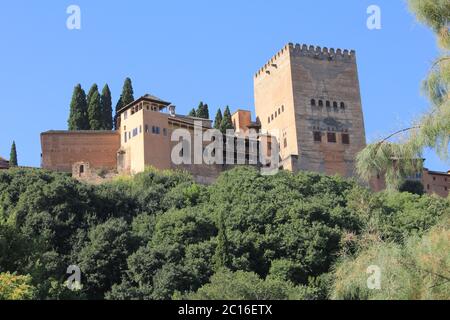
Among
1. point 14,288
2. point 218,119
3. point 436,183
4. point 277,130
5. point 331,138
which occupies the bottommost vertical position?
point 14,288

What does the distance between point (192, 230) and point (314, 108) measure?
26.6 m

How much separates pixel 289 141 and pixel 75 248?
1065 inches

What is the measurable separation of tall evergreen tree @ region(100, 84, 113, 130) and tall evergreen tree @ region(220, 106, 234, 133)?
997 centimetres

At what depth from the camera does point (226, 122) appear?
6719cm

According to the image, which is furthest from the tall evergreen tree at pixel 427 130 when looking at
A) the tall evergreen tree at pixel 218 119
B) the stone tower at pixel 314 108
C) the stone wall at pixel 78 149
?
the tall evergreen tree at pixel 218 119

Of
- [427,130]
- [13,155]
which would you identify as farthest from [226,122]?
[427,130]

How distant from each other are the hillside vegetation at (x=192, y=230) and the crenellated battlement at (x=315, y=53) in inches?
711

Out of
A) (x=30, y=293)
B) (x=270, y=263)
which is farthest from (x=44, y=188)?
(x=30, y=293)

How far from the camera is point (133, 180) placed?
5012cm

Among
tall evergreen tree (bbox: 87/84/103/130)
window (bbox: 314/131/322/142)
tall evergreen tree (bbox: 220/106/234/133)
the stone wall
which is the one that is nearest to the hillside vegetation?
the stone wall

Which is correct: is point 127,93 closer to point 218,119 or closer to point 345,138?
point 218,119

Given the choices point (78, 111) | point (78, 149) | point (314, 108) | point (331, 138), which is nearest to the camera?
point (78, 149)

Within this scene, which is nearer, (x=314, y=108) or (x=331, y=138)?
(x=331, y=138)
